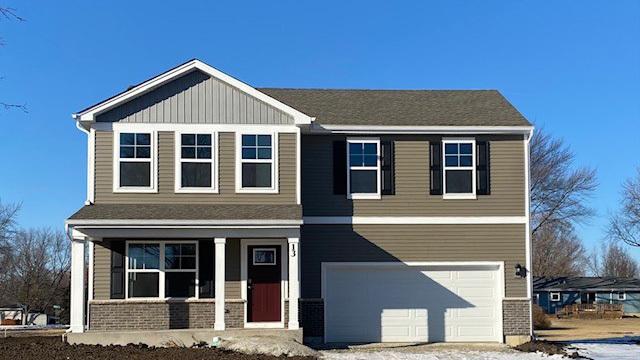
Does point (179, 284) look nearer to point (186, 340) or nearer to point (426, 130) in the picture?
point (186, 340)

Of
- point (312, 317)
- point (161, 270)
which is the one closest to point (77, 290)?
point (161, 270)

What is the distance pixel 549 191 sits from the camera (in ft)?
158

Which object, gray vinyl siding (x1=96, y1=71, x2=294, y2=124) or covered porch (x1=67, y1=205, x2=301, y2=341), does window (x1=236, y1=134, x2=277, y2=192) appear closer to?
gray vinyl siding (x1=96, y1=71, x2=294, y2=124)

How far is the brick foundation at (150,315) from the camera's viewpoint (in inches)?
757

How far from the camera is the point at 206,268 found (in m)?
19.9

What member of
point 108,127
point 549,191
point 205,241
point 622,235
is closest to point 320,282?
point 205,241

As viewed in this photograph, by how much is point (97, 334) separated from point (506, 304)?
32.9 feet

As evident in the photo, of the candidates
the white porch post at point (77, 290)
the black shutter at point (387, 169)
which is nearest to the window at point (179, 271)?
the white porch post at point (77, 290)

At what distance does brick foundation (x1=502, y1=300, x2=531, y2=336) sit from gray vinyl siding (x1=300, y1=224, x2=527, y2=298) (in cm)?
24

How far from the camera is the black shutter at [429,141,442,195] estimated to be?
69.4 feet

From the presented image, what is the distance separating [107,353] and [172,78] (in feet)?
22.0

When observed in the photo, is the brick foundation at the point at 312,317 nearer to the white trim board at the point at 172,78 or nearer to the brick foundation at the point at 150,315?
the brick foundation at the point at 150,315

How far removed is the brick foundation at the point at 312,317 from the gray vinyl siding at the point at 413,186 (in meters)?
2.23

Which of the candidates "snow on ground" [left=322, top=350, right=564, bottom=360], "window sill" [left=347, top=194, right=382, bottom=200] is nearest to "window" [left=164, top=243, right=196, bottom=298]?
"snow on ground" [left=322, top=350, right=564, bottom=360]
